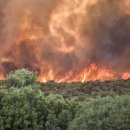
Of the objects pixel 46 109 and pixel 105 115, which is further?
pixel 46 109

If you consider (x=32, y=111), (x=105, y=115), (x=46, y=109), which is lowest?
(x=105, y=115)

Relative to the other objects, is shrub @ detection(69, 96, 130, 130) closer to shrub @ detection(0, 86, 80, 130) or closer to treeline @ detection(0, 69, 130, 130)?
treeline @ detection(0, 69, 130, 130)

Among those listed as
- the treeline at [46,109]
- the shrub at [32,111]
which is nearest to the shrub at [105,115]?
the treeline at [46,109]

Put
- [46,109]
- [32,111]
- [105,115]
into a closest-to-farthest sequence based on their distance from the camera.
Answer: [105,115], [32,111], [46,109]

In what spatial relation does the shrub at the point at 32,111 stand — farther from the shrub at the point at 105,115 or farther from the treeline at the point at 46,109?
the shrub at the point at 105,115

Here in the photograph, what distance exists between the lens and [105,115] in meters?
85.6

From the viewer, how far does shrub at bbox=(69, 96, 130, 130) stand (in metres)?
83.7

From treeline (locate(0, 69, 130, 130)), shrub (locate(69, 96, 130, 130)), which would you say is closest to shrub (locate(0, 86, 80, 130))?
treeline (locate(0, 69, 130, 130))

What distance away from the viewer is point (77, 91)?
188250 millimetres

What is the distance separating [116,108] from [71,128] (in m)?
8.04

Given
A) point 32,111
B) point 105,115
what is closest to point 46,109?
point 32,111

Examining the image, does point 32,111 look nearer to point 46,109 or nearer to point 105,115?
point 46,109

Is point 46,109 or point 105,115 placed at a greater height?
point 46,109

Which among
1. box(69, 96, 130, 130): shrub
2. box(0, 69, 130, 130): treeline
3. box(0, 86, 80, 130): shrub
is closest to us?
box(69, 96, 130, 130): shrub
